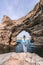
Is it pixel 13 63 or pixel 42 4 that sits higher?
pixel 42 4

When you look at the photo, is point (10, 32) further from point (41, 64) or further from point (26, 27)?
point (41, 64)

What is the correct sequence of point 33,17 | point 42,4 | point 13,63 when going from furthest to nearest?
point 33,17 < point 42,4 < point 13,63

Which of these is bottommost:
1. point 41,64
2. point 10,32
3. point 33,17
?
point 41,64

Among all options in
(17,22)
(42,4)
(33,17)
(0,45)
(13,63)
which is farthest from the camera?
(17,22)

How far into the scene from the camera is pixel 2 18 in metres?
19.2

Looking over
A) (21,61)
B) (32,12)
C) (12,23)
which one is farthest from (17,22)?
(21,61)

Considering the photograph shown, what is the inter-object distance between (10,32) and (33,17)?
4.62 metres

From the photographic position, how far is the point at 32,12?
54.9 feet

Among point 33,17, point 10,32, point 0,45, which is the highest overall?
point 33,17

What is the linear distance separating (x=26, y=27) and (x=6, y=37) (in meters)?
3.13

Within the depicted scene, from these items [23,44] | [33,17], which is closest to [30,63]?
[33,17]

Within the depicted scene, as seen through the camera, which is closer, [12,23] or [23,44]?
[12,23]

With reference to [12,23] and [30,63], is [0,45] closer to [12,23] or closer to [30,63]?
[12,23]

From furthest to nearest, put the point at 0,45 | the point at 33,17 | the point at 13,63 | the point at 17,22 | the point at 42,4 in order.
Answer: the point at 17,22 → the point at 0,45 → the point at 33,17 → the point at 42,4 → the point at 13,63
